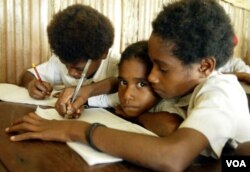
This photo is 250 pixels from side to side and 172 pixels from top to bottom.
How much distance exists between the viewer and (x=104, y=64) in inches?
55.5

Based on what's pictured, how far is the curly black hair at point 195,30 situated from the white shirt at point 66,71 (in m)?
0.47

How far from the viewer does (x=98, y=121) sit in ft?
3.01

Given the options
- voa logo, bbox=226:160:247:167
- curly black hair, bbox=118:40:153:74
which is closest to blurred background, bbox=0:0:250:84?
curly black hair, bbox=118:40:153:74

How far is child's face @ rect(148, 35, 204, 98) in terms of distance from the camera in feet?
2.65

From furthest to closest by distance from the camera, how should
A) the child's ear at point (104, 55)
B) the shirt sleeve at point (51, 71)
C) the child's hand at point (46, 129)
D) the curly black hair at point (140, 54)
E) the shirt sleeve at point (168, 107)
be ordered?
the shirt sleeve at point (51, 71) → the child's ear at point (104, 55) → the curly black hair at point (140, 54) → the shirt sleeve at point (168, 107) → the child's hand at point (46, 129)

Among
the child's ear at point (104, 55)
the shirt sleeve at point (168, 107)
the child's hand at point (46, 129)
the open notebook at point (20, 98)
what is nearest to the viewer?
the child's hand at point (46, 129)

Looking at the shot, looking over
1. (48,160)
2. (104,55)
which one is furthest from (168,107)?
→ (104,55)

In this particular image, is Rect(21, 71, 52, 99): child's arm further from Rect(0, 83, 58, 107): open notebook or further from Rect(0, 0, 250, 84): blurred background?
Rect(0, 0, 250, 84): blurred background

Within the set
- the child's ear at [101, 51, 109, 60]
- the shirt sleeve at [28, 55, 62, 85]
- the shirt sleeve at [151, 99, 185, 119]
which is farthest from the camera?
the shirt sleeve at [28, 55, 62, 85]

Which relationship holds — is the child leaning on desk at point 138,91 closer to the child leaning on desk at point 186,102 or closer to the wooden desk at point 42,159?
the child leaning on desk at point 186,102

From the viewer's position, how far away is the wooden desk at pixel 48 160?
24.8 inches

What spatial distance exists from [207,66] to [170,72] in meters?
0.09

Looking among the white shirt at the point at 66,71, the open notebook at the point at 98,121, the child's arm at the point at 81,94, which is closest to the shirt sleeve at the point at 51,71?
the white shirt at the point at 66,71

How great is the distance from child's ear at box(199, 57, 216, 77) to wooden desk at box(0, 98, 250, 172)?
0.77 feet
